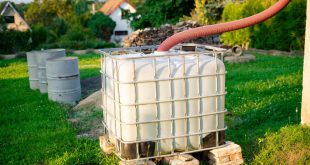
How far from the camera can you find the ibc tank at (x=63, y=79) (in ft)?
26.3

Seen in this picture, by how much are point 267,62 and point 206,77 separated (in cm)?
838

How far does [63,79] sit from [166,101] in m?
5.04

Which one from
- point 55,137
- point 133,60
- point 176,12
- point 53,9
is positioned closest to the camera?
point 133,60

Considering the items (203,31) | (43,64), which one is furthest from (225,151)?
(43,64)

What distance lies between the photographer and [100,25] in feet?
129

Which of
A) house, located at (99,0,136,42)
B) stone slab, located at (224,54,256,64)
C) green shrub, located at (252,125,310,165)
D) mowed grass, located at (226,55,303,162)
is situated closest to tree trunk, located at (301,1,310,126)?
green shrub, located at (252,125,310,165)

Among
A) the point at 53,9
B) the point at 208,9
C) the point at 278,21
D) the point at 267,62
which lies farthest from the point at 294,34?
the point at 53,9

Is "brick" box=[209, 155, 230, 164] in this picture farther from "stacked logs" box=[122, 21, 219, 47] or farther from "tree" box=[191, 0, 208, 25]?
"tree" box=[191, 0, 208, 25]

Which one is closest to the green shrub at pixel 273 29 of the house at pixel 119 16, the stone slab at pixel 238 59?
the stone slab at pixel 238 59

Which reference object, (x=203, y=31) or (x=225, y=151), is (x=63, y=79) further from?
(x=225, y=151)

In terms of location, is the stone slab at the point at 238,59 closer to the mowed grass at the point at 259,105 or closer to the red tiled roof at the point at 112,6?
the mowed grass at the point at 259,105

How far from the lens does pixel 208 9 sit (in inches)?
771

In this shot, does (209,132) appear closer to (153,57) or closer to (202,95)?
(202,95)

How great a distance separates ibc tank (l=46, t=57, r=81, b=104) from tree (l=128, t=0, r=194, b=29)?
14069 millimetres
